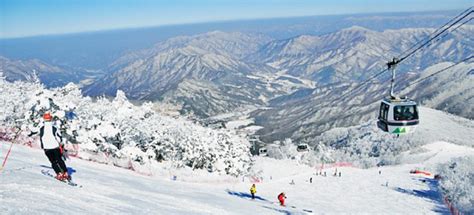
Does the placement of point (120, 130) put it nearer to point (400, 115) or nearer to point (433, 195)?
point (400, 115)

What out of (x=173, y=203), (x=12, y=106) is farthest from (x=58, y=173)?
(x=12, y=106)

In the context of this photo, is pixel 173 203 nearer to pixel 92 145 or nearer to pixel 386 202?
pixel 92 145

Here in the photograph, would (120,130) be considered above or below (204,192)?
above

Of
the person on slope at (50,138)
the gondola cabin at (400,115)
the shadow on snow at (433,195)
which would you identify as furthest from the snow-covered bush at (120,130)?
the shadow on snow at (433,195)

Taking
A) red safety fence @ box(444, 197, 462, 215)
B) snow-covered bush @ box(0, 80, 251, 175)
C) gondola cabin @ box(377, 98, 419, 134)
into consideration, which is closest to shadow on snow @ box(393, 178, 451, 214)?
red safety fence @ box(444, 197, 462, 215)

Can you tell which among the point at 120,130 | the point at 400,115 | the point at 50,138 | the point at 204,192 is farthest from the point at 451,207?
the point at 50,138

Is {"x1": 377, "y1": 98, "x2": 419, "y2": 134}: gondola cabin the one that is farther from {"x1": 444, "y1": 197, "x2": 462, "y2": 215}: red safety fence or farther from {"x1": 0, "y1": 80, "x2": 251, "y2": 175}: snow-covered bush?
{"x1": 444, "y1": 197, "x2": 462, "y2": 215}: red safety fence
